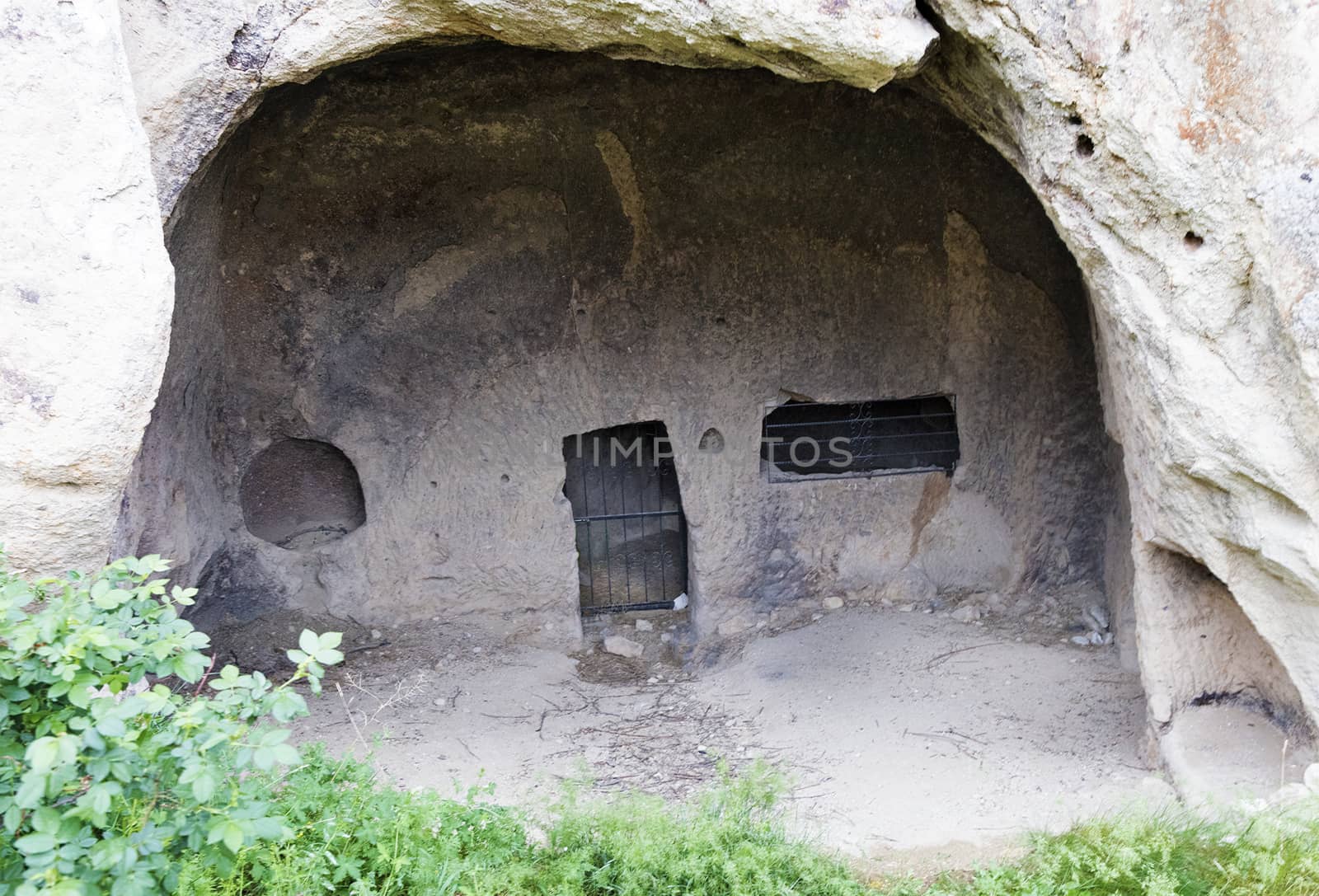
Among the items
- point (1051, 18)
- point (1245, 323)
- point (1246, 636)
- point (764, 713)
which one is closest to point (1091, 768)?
point (1246, 636)

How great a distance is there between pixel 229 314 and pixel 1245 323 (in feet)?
11.4

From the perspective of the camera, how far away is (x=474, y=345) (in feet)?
14.0

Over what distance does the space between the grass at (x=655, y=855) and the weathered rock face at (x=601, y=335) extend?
2.02 metres

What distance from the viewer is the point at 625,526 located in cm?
483

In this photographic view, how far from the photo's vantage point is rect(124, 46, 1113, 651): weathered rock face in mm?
3959

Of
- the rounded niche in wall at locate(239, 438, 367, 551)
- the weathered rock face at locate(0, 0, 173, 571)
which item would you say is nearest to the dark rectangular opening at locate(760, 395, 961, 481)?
the rounded niche in wall at locate(239, 438, 367, 551)

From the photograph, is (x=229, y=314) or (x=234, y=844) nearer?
(x=234, y=844)

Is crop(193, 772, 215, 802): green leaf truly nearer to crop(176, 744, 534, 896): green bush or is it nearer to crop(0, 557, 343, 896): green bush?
crop(0, 557, 343, 896): green bush

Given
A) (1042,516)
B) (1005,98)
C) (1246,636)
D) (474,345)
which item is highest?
(1005,98)

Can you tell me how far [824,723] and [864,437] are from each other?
1.46 meters

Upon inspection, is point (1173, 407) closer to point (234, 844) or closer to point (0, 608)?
point (234, 844)

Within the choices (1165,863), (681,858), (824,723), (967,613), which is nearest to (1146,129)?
(1165,863)

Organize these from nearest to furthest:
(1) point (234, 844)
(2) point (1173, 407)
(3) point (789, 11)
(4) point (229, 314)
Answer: (1) point (234, 844), (3) point (789, 11), (2) point (1173, 407), (4) point (229, 314)

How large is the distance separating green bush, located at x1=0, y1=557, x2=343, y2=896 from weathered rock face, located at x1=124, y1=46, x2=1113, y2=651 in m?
2.28
